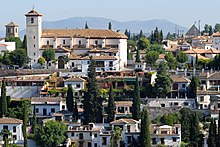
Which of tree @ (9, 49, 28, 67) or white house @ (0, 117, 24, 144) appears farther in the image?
tree @ (9, 49, 28, 67)

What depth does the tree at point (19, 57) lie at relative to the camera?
56.6 m

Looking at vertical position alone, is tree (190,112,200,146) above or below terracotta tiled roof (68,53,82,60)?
below

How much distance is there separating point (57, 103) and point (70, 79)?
12.3 ft

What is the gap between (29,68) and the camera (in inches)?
2256

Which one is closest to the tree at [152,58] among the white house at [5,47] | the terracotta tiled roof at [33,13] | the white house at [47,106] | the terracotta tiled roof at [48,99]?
the terracotta tiled roof at [33,13]

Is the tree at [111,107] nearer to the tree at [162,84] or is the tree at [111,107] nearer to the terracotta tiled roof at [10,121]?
the tree at [162,84]

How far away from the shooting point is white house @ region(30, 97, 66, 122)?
45656 mm

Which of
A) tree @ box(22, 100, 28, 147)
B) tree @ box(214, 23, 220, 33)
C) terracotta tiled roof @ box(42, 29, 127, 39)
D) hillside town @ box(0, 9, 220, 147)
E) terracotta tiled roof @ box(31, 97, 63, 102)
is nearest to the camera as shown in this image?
tree @ box(22, 100, 28, 147)

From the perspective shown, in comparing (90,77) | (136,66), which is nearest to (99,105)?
(90,77)

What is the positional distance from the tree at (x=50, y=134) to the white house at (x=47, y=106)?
4.21 metres

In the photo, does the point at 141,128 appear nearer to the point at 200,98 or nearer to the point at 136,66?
the point at 200,98

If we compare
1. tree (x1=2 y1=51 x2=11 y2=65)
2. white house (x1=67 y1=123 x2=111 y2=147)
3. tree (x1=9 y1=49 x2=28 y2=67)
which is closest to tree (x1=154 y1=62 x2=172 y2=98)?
white house (x1=67 y1=123 x2=111 y2=147)

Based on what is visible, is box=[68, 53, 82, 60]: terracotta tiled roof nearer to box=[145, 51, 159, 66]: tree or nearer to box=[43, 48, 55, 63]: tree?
box=[43, 48, 55, 63]: tree

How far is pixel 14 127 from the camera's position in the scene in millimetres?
42719
